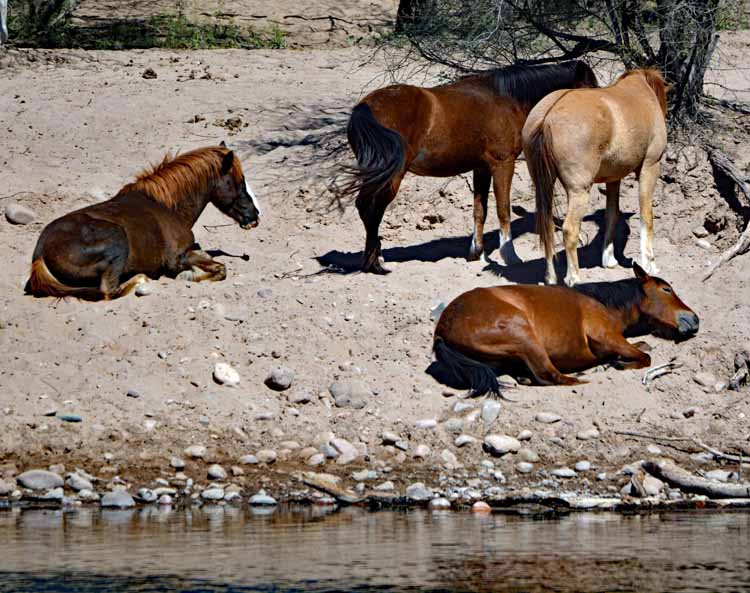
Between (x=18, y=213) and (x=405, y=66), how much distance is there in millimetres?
5152

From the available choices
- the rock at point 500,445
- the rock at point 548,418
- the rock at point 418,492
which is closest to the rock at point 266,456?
the rock at point 418,492

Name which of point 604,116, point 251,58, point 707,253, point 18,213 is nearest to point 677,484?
point 604,116

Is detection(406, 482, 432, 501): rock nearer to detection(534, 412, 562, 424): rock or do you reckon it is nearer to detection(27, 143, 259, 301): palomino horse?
detection(534, 412, 562, 424): rock

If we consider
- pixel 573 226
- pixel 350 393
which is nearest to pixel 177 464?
pixel 350 393

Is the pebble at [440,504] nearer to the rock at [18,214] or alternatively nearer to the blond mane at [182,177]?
the blond mane at [182,177]

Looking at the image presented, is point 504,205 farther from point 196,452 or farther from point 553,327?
point 196,452

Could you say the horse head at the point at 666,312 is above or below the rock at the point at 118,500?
above

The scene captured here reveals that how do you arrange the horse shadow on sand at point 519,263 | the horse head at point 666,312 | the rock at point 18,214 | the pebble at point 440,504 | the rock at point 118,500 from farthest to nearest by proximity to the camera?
the rock at point 18,214, the horse shadow on sand at point 519,263, the horse head at point 666,312, the rock at point 118,500, the pebble at point 440,504

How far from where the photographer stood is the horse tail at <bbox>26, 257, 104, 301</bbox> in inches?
463

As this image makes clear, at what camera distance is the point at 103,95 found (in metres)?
16.5

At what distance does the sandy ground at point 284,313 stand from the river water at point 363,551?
1.05m

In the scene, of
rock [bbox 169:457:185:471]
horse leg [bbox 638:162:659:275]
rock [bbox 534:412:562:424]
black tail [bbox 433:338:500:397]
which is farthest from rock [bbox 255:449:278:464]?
horse leg [bbox 638:162:659:275]

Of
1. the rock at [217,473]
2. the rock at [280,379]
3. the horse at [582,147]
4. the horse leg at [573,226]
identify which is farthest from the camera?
the horse leg at [573,226]

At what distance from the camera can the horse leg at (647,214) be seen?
40.4 ft
